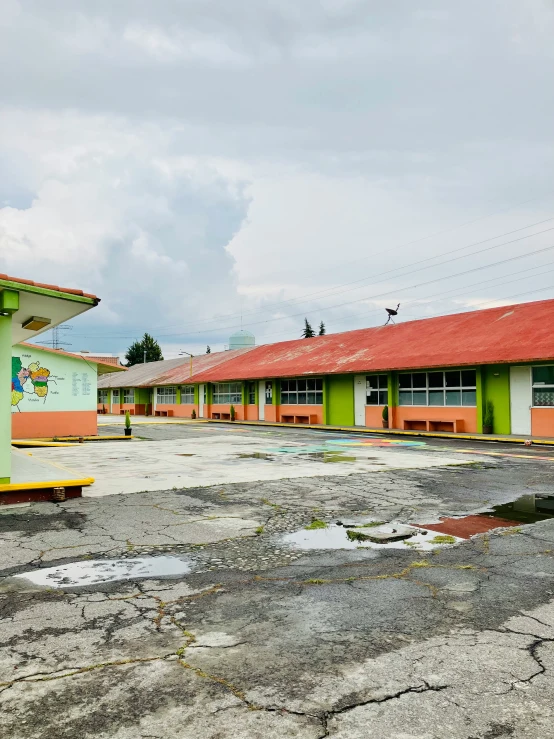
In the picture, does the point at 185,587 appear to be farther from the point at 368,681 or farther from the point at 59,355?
the point at 59,355

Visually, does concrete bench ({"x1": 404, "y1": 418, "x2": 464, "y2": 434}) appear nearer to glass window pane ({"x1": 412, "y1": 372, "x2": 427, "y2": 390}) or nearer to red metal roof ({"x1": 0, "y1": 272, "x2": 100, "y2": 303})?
glass window pane ({"x1": 412, "y1": 372, "x2": 427, "y2": 390})

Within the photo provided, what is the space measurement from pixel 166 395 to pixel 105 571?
46.1 metres

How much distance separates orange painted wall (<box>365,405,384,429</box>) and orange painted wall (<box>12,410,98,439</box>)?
12.8 meters

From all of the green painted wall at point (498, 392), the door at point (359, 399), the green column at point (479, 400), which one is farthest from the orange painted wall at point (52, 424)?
the green painted wall at point (498, 392)

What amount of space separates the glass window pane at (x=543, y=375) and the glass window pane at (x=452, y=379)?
10.9 ft

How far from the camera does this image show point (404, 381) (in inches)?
1038

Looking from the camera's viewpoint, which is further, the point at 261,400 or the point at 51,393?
the point at 261,400

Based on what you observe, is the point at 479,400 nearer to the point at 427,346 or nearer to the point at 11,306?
the point at 427,346

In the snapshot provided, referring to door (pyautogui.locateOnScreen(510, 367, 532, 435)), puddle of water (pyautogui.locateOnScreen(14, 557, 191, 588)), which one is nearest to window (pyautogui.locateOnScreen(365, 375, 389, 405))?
door (pyautogui.locateOnScreen(510, 367, 532, 435))

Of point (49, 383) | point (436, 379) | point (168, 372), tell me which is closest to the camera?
point (49, 383)

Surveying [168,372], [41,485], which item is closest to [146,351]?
[168,372]

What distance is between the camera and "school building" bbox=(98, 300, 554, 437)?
21.6 m

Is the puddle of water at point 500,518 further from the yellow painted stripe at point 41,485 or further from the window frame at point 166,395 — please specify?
the window frame at point 166,395

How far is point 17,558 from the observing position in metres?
5.61
